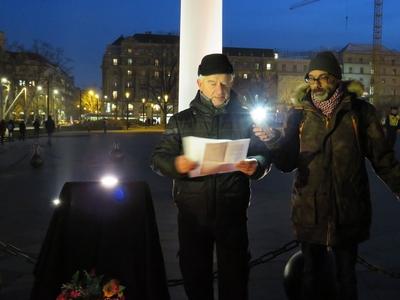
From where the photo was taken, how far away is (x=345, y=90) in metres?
3.78

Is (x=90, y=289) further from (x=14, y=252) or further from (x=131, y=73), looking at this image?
(x=131, y=73)

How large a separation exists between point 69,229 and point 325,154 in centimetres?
177

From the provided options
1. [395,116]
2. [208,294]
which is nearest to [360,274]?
[208,294]

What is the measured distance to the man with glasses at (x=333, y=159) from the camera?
3.67 metres

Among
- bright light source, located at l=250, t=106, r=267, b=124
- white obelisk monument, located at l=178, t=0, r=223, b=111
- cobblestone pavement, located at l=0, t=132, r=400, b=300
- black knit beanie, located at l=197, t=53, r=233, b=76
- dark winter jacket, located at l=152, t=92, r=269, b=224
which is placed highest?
white obelisk monument, located at l=178, t=0, r=223, b=111

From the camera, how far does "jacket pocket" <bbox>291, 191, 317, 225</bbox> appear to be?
3750 millimetres

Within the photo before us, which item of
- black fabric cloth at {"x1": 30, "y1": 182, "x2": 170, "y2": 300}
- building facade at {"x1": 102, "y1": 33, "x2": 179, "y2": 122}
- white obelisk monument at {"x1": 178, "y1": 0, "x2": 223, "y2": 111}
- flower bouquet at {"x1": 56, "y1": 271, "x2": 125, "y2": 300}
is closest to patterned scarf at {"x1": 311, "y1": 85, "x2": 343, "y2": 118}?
black fabric cloth at {"x1": 30, "y1": 182, "x2": 170, "y2": 300}

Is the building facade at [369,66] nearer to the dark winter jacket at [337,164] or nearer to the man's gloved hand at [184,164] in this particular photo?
the dark winter jacket at [337,164]

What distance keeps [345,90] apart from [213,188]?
44.7 inches

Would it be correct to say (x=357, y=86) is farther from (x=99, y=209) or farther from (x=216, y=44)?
(x=216, y=44)

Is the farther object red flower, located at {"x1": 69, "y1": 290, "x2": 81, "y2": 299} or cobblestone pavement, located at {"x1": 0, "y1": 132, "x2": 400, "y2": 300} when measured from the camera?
cobblestone pavement, located at {"x1": 0, "y1": 132, "x2": 400, "y2": 300}

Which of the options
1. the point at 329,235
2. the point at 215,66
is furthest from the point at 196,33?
the point at 329,235

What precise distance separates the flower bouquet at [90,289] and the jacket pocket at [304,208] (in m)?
1.30

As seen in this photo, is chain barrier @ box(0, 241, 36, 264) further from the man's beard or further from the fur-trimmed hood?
the man's beard
